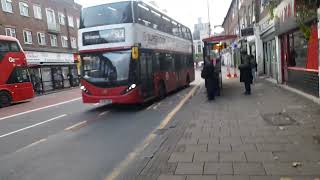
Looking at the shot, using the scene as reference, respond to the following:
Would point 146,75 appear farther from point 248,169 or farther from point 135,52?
point 248,169

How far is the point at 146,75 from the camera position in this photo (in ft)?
48.5

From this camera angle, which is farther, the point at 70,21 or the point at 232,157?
the point at 70,21

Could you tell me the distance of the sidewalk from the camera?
5.64 meters

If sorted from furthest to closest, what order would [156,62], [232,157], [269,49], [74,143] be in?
[269,49]
[156,62]
[74,143]
[232,157]

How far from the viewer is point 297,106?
11828mm

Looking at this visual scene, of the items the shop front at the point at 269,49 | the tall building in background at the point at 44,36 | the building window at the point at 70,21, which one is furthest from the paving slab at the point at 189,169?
the building window at the point at 70,21

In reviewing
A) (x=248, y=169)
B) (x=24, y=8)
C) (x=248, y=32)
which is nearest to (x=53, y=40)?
(x=24, y=8)

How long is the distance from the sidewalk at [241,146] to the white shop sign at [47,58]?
92.1ft

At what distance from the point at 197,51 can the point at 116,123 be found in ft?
278

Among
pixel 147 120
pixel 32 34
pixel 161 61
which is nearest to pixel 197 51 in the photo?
pixel 32 34

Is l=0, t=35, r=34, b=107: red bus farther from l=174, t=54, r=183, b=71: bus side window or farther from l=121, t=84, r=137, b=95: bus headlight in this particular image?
l=121, t=84, r=137, b=95: bus headlight

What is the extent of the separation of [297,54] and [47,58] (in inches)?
1155

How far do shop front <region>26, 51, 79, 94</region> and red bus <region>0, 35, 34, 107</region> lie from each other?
11.6 m

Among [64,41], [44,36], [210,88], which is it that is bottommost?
[210,88]
